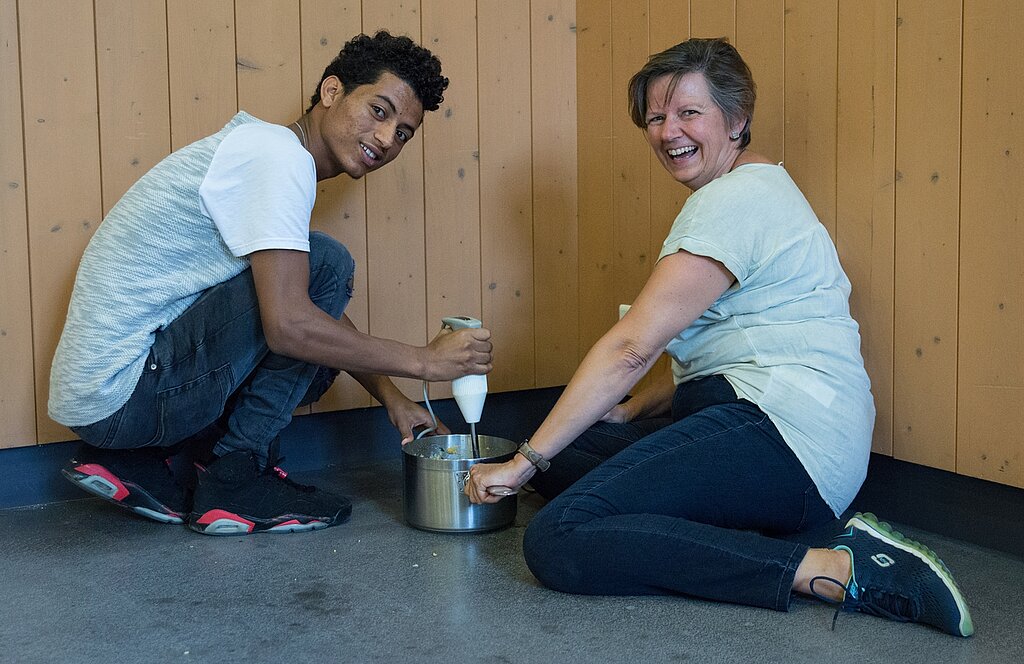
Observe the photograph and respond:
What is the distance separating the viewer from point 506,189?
9.04 ft

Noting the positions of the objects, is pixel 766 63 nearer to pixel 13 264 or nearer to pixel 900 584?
pixel 900 584

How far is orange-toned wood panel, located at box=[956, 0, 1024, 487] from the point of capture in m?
1.75

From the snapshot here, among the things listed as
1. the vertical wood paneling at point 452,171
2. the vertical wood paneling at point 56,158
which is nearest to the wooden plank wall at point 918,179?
the vertical wood paneling at point 452,171

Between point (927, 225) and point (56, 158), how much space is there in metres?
1.81

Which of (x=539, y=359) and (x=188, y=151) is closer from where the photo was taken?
(x=188, y=151)

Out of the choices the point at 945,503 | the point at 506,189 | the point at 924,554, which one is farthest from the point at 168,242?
the point at 945,503

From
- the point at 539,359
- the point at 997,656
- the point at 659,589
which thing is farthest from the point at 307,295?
the point at 997,656

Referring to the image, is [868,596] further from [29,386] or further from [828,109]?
[29,386]

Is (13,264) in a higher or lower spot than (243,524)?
higher

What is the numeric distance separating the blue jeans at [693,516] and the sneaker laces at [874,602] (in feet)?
0.25

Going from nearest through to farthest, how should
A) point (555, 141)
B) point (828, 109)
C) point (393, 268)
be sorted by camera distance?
point (828, 109)
point (393, 268)
point (555, 141)

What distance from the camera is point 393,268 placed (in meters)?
2.61

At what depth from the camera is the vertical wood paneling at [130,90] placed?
2225 mm

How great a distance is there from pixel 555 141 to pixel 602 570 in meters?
1.51
